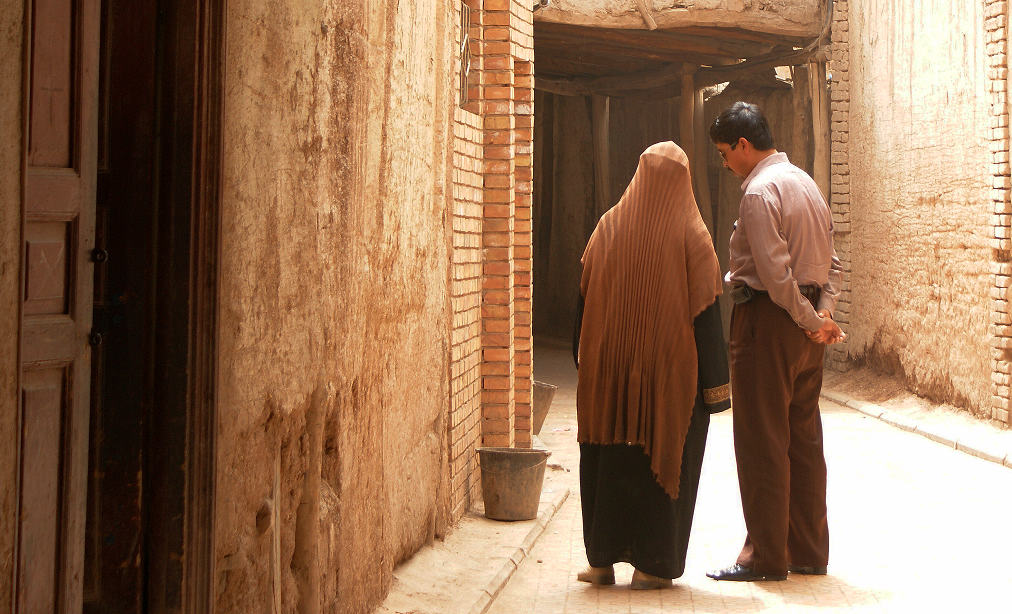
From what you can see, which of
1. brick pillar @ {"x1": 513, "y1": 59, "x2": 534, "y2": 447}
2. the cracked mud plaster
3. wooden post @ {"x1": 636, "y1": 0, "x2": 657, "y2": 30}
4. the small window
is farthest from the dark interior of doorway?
wooden post @ {"x1": 636, "y1": 0, "x2": 657, "y2": 30}

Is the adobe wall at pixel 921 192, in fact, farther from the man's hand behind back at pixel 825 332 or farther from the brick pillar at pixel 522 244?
the man's hand behind back at pixel 825 332

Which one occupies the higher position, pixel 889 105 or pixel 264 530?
pixel 889 105

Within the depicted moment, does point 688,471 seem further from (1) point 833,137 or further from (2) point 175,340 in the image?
(1) point 833,137

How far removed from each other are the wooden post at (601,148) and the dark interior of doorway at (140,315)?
12.2 metres

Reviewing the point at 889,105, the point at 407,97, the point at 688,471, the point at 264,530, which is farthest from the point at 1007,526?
the point at 889,105

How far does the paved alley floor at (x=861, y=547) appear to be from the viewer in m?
4.48

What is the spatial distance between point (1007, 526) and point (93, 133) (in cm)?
496

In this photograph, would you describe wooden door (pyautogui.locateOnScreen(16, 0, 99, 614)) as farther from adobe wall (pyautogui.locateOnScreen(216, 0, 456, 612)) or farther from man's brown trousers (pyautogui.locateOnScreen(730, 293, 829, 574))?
man's brown trousers (pyautogui.locateOnScreen(730, 293, 829, 574))

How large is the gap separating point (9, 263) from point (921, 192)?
29.0 ft

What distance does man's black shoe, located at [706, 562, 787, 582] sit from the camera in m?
4.73

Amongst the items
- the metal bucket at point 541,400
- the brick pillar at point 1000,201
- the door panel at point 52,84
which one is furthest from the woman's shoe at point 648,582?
the brick pillar at point 1000,201

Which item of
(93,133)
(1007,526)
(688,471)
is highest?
(93,133)

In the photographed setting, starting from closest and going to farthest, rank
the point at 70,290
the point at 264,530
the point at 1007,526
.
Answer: the point at 70,290 < the point at 264,530 < the point at 1007,526

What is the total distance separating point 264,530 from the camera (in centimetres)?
301
